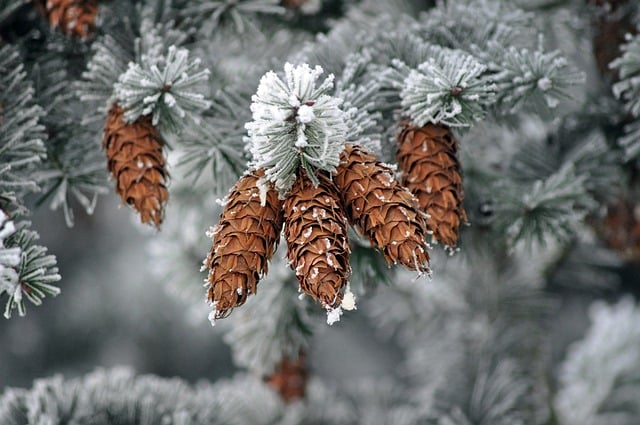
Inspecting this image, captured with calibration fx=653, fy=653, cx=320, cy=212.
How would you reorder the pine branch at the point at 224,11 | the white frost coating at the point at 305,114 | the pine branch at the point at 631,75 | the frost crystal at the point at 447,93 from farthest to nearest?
the pine branch at the point at 224,11 < the pine branch at the point at 631,75 < the frost crystal at the point at 447,93 < the white frost coating at the point at 305,114

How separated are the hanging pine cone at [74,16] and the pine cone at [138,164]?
155mm

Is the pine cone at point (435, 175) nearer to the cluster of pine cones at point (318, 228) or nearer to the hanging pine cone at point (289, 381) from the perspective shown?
the cluster of pine cones at point (318, 228)

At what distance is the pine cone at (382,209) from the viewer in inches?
23.5

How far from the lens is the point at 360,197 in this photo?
62 centimetres

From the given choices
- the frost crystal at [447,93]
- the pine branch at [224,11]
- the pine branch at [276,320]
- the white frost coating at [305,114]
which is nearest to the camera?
the white frost coating at [305,114]

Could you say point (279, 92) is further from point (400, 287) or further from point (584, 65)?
point (584, 65)

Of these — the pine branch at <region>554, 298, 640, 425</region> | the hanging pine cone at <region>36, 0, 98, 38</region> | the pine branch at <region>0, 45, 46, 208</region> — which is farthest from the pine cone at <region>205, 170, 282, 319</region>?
the pine branch at <region>554, 298, 640, 425</region>

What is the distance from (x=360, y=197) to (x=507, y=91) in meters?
0.26

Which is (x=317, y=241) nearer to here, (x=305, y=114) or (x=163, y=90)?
(x=305, y=114)

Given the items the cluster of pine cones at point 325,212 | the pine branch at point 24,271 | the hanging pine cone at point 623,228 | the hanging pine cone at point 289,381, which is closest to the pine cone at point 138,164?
the cluster of pine cones at point 325,212

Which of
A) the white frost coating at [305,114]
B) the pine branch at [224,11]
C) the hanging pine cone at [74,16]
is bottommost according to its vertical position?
the white frost coating at [305,114]

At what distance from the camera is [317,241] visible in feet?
1.91

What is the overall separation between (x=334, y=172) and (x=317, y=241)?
0.26 feet

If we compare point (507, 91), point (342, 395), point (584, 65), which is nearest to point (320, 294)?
point (507, 91)
